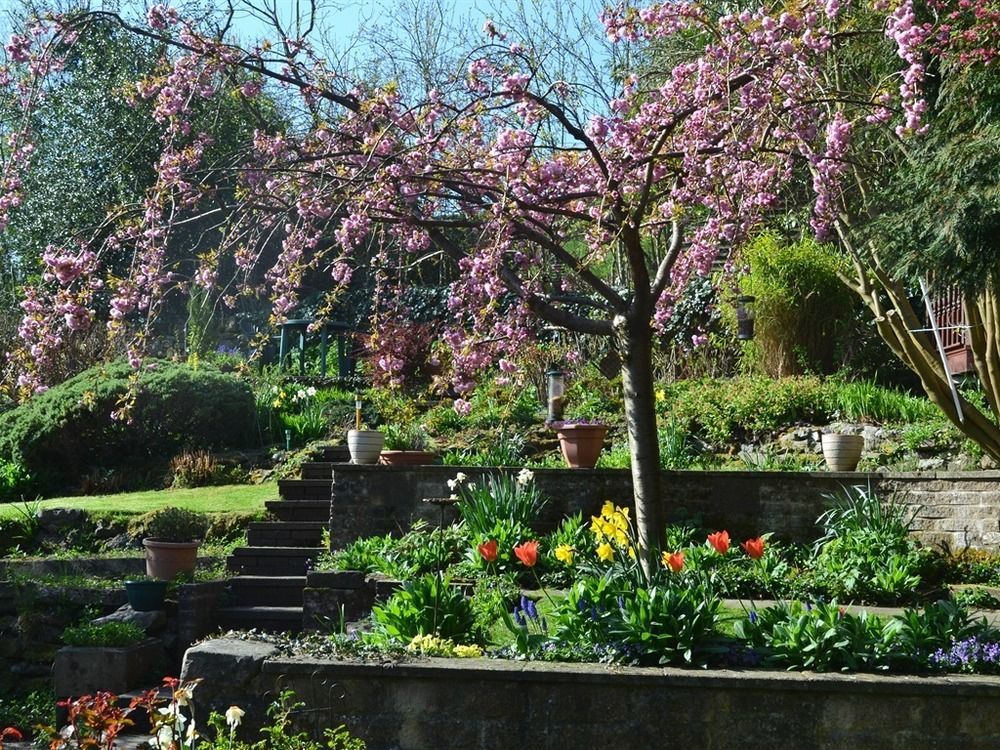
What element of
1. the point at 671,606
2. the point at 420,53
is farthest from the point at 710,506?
the point at 420,53

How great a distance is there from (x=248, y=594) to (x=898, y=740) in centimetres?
557

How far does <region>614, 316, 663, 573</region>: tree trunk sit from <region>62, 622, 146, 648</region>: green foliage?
368cm

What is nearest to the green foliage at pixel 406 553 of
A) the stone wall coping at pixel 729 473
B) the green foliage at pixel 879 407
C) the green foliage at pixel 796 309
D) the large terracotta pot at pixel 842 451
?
the stone wall coping at pixel 729 473

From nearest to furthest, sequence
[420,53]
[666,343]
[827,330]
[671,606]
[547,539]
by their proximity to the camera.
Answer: [671,606], [547,539], [827,330], [666,343], [420,53]

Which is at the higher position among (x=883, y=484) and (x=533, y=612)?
(x=883, y=484)

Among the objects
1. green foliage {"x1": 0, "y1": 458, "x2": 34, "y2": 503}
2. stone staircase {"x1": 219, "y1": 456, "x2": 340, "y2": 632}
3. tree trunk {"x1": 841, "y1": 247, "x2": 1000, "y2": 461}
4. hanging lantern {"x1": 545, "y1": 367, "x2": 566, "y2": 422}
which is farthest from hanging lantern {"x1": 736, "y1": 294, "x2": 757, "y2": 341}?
green foliage {"x1": 0, "y1": 458, "x2": 34, "y2": 503}

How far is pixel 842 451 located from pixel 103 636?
232 inches

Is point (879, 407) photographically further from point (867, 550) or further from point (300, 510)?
point (300, 510)

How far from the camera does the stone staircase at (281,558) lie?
8922mm

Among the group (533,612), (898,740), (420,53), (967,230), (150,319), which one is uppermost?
(420,53)

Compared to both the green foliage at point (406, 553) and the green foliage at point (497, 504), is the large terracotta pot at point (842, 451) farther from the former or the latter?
the green foliage at point (406, 553)

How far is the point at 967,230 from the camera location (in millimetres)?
6938

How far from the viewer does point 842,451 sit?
9.76 m

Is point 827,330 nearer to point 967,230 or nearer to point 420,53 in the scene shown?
point 967,230
